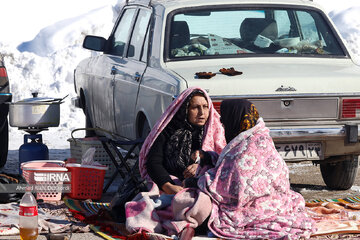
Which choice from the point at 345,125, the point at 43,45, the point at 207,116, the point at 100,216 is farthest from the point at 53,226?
the point at 43,45

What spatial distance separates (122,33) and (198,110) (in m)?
3.07

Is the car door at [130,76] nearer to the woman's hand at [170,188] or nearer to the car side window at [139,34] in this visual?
the car side window at [139,34]

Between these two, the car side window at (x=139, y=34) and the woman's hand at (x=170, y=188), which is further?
the car side window at (x=139, y=34)

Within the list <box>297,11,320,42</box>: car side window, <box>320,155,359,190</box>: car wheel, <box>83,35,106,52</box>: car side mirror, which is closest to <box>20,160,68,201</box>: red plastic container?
<box>83,35,106,52</box>: car side mirror

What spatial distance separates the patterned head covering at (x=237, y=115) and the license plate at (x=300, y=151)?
1.03 metres

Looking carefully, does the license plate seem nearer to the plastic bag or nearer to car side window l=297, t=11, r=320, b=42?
car side window l=297, t=11, r=320, b=42

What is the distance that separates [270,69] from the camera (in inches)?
320

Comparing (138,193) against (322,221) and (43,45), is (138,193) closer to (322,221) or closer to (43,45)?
(322,221)

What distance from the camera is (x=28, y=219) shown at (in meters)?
6.38

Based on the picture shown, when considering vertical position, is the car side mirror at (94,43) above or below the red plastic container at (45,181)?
above

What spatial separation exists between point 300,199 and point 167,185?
102cm

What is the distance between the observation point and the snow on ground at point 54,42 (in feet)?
47.6

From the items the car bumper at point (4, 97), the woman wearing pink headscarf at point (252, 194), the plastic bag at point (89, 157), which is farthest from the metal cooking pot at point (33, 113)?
the woman wearing pink headscarf at point (252, 194)

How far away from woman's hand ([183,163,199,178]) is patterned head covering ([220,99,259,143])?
0.38 meters
